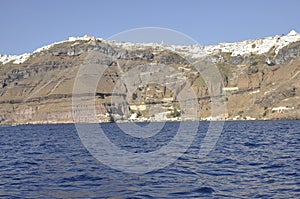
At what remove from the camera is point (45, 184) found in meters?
25.5

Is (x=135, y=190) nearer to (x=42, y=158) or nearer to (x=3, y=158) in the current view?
(x=42, y=158)

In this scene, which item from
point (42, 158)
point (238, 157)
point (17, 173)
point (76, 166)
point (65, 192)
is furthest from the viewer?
point (42, 158)

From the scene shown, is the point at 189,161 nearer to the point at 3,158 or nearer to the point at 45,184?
the point at 45,184

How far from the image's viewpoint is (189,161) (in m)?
34.8

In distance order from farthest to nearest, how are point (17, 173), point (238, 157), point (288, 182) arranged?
point (238, 157) → point (17, 173) → point (288, 182)

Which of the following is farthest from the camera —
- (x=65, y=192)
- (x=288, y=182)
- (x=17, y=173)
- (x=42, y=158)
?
(x=42, y=158)

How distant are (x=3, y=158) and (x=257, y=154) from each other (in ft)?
69.5

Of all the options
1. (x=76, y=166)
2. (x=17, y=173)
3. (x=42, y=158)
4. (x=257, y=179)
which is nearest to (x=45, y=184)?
(x=17, y=173)

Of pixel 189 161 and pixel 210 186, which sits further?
pixel 189 161

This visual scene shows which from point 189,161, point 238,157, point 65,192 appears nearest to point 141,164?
point 189,161

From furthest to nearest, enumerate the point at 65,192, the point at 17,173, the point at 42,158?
the point at 42,158, the point at 17,173, the point at 65,192

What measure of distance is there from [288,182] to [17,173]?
16191 mm

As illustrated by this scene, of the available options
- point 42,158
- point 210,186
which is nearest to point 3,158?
point 42,158

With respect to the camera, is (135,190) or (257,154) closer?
(135,190)
